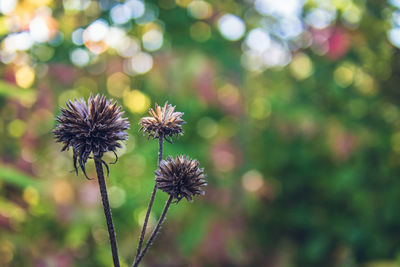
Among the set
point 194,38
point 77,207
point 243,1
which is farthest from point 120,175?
point 243,1

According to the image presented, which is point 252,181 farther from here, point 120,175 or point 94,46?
point 94,46

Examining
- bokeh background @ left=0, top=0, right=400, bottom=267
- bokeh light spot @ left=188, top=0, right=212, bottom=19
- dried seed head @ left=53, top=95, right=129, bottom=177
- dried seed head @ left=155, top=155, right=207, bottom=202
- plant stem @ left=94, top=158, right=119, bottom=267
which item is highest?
bokeh light spot @ left=188, top=0, right=212, bottom=19

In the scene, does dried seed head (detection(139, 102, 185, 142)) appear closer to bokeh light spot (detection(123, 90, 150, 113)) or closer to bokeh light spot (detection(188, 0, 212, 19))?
bokeh light spot (detection(123, 90, 150, 113))

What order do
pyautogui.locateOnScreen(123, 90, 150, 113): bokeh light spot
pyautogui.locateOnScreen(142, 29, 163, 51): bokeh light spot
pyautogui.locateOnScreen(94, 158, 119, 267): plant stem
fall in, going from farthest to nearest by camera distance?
1. pyautogui.locateOnScreen(142, 29, 163, 51): bokeh light spot
2. pyautogui.locateOnScreen(123, 90, 150, 113): bokeh light spot
3. pyautogui.locateOnScreen(94, 158, 119, 267): plant stem

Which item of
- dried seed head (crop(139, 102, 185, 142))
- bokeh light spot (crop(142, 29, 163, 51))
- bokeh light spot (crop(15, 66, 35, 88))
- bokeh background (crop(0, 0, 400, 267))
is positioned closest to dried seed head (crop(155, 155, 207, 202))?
dried seed head (crop(139, 102, 185, 142))

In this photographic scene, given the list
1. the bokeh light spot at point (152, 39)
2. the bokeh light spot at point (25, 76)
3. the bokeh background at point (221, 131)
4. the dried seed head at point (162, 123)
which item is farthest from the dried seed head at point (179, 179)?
the bokeh light spot at point (152, 39)

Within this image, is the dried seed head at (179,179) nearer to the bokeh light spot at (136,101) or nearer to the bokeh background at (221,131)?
the bokeh background at (221,131)

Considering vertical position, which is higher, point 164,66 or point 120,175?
point 164,66
